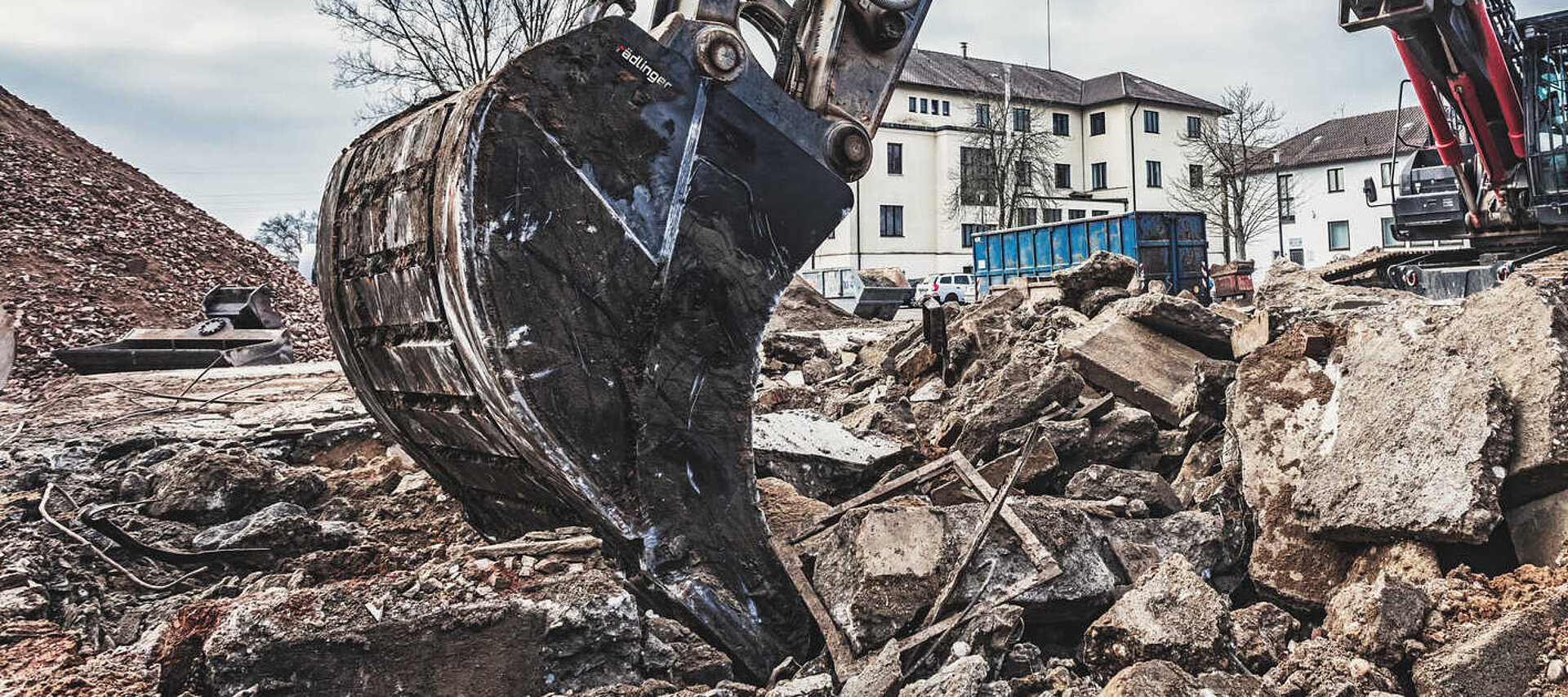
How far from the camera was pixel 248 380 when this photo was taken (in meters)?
9.67

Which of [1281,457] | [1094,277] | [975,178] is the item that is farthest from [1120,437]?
[975,178]

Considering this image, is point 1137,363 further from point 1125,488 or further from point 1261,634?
point 1261,634

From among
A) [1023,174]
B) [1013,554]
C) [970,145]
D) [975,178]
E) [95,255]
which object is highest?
[970,145]

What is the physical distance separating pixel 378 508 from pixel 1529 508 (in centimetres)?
382

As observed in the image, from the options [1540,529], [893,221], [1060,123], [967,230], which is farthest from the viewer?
[1060,123]

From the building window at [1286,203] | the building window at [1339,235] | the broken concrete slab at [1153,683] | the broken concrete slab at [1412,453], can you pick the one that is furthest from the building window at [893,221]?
the broken concrete slab at [1153,683]

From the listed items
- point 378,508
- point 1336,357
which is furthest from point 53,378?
point 1336,357

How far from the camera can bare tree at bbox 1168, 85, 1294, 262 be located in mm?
39031

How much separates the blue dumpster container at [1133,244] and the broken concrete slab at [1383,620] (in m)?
16.2

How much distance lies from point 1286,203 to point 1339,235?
2571 mm

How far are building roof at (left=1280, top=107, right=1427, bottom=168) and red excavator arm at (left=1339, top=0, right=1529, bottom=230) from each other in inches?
1455

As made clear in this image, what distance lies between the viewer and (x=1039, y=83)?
1896 inches

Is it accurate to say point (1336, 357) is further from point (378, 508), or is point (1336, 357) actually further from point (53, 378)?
point (53, 378)

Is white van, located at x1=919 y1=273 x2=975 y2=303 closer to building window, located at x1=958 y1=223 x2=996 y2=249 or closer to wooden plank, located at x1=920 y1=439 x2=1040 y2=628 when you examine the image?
building window, located at x1=958 y1=223 x2=996 y2=249
